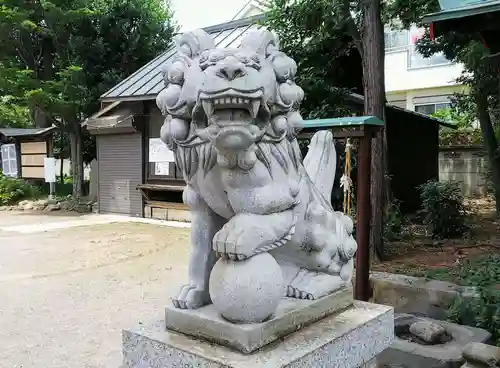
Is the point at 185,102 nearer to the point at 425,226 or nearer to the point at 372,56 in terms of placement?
the point at 372,56

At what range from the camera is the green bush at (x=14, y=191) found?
1471 cm

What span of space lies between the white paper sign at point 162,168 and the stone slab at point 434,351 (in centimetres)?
868

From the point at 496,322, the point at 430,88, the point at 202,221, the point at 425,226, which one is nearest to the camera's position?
the point at 202,221

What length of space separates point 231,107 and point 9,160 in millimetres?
16465

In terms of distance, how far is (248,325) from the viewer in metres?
1.66

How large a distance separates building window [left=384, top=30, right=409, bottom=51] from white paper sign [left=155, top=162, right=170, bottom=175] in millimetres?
11871

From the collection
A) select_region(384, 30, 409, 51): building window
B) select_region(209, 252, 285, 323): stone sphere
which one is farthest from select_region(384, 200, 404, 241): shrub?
select_region(384, 30, 409, 51): building window

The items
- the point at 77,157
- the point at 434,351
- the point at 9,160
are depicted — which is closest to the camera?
the point at 434,351

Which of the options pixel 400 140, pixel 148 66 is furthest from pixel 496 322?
pixel 148 66

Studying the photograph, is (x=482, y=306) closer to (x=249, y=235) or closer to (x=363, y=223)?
(x=363, y=223)

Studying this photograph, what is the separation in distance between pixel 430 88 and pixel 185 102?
18977 mm

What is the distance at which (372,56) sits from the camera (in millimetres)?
6340

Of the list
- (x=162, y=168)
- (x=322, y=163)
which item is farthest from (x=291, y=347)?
(x=162, y=168)

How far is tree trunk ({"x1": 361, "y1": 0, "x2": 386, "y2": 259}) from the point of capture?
6270mm
